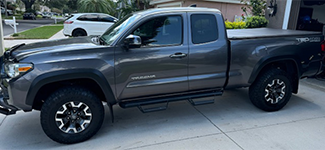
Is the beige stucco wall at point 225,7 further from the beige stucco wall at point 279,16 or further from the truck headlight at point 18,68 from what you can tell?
the truck headlight at point 18,68

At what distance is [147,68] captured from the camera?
12.1 feet

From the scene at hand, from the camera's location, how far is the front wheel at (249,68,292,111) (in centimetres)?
442

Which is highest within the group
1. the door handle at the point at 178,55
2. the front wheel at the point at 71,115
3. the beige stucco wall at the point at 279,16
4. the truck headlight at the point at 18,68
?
the beige stucco wall at the point at 279,16

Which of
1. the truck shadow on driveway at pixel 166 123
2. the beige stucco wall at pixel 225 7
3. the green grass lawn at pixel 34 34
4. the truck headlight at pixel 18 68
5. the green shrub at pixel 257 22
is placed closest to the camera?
the truck headlight at pixel 18 68

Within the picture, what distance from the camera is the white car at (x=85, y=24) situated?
13203mm

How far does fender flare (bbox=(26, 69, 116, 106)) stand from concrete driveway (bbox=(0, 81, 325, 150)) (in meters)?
0.70

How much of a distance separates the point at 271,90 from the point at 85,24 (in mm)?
11342

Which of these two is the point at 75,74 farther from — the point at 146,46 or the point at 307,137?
the point at 307,137

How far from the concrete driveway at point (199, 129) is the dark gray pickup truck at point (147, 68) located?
0.33 meters

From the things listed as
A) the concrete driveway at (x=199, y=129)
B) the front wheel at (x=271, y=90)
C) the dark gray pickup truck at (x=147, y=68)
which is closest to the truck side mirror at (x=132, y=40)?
the dark gray pickup truck at (x=147, y=68)

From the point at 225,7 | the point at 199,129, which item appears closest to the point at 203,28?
the point at 199,129

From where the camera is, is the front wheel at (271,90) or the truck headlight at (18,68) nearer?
the truck headlight at (18,68)

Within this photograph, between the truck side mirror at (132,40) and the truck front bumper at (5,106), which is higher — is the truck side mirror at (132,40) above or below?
above

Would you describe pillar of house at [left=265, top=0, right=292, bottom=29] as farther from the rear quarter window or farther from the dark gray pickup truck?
the rear quarter window
